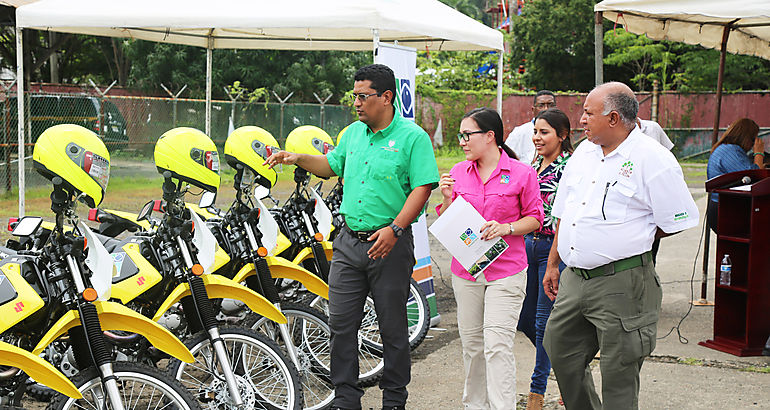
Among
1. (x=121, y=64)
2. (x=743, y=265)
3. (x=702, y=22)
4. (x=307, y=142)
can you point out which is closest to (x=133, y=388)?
(x=307, y=142)

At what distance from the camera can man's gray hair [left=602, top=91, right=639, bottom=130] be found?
11.6ft

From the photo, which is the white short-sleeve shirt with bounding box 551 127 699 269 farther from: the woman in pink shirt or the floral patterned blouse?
the floral patterned blouse

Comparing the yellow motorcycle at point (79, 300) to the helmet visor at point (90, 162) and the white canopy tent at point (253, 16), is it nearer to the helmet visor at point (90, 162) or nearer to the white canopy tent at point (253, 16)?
the helmet visor at point (90, 162)

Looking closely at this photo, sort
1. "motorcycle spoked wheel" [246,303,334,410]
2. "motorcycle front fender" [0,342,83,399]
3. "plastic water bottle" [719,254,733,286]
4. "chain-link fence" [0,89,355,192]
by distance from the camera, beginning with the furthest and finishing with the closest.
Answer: "chain-link fence" [0,89,355,192] < "plastic water bottle" [719,254,733,286] < "motorcycle spoked wheel" [246,303,334,410] < "motorcycle front fender" [0,342,83,399]

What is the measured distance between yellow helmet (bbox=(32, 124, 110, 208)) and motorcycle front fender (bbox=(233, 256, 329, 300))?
4.18 feet

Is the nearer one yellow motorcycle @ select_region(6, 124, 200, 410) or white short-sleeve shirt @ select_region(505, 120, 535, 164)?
yellow motorcycle @ select_region(6, 124, 200, 410)

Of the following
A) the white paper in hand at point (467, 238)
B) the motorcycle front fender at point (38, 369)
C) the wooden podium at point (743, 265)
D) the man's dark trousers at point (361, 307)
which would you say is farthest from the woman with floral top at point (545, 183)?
the motorcycle front fender at point (38, 369)

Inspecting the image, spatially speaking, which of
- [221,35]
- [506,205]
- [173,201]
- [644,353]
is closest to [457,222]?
[506,205]

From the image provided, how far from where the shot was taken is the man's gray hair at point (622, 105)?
353 cm

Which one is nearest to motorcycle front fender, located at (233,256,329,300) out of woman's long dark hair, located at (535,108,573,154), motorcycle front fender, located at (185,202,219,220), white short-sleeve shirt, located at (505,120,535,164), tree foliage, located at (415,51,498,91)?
motorcycle front fender, located at (185,202,219,220)

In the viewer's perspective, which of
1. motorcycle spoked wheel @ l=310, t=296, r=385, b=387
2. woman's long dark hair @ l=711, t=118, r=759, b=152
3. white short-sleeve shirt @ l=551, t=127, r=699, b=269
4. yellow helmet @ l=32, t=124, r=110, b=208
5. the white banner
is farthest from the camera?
woman's long dark hair @ l=711, t=118, r=759, b=152

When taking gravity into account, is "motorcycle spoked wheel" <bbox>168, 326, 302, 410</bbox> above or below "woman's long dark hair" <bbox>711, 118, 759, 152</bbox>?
below

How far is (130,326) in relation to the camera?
3.74 metres

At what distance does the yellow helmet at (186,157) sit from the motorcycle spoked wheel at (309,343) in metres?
0.88
